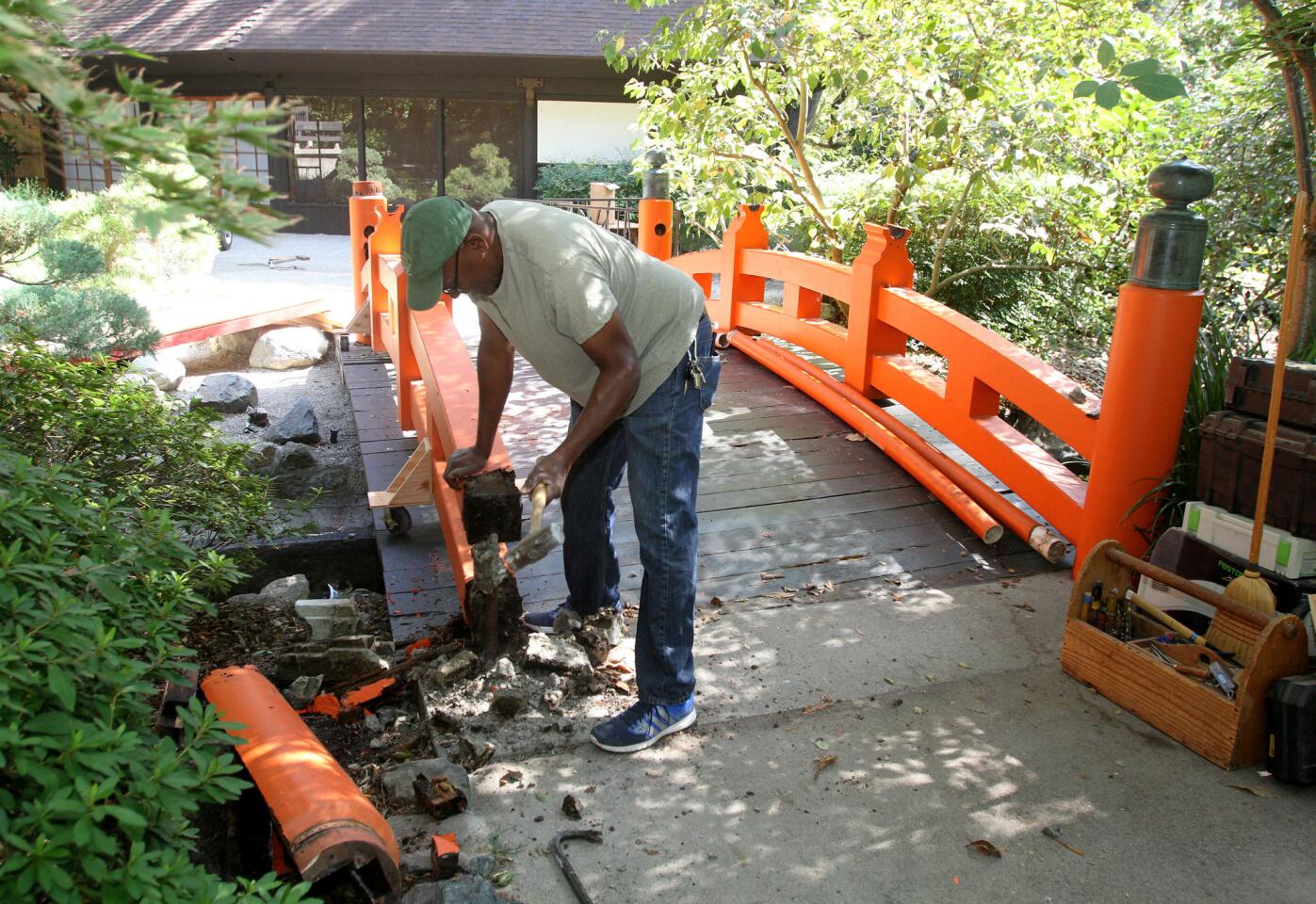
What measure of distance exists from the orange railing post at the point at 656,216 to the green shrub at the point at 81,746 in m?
5.43

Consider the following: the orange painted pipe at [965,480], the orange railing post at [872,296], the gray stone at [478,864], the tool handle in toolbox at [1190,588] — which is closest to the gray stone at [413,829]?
the gray stone at [478,864]

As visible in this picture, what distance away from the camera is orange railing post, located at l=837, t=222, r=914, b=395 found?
577 cm

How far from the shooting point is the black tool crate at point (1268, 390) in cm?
348

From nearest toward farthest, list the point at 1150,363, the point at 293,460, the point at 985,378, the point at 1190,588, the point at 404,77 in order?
the point at 1190,588
the point at 1150,363
the point at 985,378
the point at 293,460
the point at 404,77

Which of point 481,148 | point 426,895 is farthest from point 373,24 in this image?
point 426,895

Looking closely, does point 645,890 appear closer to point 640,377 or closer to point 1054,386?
point 640,377

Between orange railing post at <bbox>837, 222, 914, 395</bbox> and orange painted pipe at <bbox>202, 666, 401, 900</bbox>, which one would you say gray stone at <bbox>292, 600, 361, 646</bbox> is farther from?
orange railing post at <bbox>837, 222, 914, 395</bbox>

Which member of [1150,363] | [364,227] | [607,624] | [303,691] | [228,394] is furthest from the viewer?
[228,394]

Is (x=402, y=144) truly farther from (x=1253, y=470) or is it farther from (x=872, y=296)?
(x=1253, y=470)

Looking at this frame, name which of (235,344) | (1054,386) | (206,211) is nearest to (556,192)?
(235,344)

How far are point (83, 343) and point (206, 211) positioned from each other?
254 inches

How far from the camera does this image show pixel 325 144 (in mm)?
17859

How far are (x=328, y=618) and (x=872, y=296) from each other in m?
3.28

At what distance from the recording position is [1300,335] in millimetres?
4555
